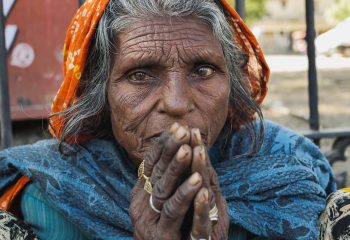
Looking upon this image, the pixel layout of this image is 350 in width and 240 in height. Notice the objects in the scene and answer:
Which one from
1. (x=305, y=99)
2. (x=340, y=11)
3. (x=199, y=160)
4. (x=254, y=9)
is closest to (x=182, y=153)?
(x=199, y=160)

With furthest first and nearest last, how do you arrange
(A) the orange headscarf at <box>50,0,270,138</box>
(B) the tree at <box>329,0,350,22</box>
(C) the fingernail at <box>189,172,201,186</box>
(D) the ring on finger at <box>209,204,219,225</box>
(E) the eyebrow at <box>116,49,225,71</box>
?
(B) the tree at <box>329,0,350,22</box> < (A) the orange headscarf at <box>50,0,270,138</box> < (E) the eyebrow at <box>116,49,225,71</box> < (D) the ring on finger at <box>209,204,219,225</box> < (C) the fingernail at <box>189,172,201,186</box>

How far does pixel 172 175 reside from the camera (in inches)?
57.3

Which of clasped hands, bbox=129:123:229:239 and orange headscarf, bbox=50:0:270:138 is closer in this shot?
clasped hands, bbox=129:123:229:239

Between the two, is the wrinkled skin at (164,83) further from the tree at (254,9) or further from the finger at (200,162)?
the tree at (254,9)

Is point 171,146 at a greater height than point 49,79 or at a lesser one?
greater

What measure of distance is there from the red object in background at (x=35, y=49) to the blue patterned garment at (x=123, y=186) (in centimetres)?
321

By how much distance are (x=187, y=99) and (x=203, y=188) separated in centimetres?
52

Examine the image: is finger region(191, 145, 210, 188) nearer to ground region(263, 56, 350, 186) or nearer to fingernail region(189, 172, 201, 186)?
fingernail region(189, 172, 201, 186)

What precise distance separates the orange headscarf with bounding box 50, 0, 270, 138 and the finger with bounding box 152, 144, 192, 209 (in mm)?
723

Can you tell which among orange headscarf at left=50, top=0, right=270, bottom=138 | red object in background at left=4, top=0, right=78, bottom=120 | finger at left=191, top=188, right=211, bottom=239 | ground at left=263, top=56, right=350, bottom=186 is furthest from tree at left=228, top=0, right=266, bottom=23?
finger at left=191, top=188, right=211, bottom=239

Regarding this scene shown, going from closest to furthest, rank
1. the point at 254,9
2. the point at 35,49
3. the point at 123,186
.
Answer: the point at 123,186 < the point at 35,49 < the point at 254,9

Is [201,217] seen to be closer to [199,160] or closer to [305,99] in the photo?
[199,160]

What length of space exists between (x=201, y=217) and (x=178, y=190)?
0.26ft

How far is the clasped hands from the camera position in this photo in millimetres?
1436
